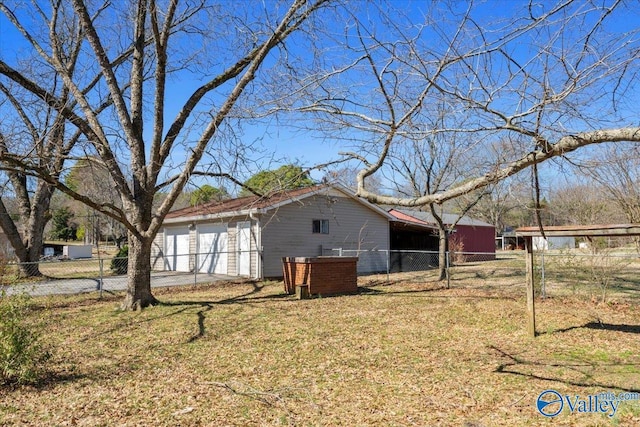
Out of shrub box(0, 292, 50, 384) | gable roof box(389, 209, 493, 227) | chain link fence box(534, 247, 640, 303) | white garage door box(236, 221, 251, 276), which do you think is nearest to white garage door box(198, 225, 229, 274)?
white garage door box(236, 221, 251, 276)

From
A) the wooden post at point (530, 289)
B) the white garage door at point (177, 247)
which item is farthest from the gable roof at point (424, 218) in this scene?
the wooden post at point (530, 289)

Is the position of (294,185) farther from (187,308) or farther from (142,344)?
(187,308)

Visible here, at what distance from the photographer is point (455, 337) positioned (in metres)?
7.66

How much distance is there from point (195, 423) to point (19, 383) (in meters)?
2.57

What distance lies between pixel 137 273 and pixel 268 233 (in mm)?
6655

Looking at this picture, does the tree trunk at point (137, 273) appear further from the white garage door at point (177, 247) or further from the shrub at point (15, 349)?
the white garage door at point (177, 247)

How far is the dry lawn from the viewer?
446 centimetres

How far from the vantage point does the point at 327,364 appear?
20.2 feet

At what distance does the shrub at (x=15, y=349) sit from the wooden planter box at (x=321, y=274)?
748 centimetres

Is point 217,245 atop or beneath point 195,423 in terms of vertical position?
atop

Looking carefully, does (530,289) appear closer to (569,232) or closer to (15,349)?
(569,232)

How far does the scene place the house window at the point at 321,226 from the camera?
18.0m

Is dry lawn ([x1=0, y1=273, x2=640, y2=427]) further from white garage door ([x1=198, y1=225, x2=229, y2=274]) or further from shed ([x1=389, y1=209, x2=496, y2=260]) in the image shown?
shed ([x1=389, y1=209, x2=496, y2=260])

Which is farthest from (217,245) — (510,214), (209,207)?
(510,214)
